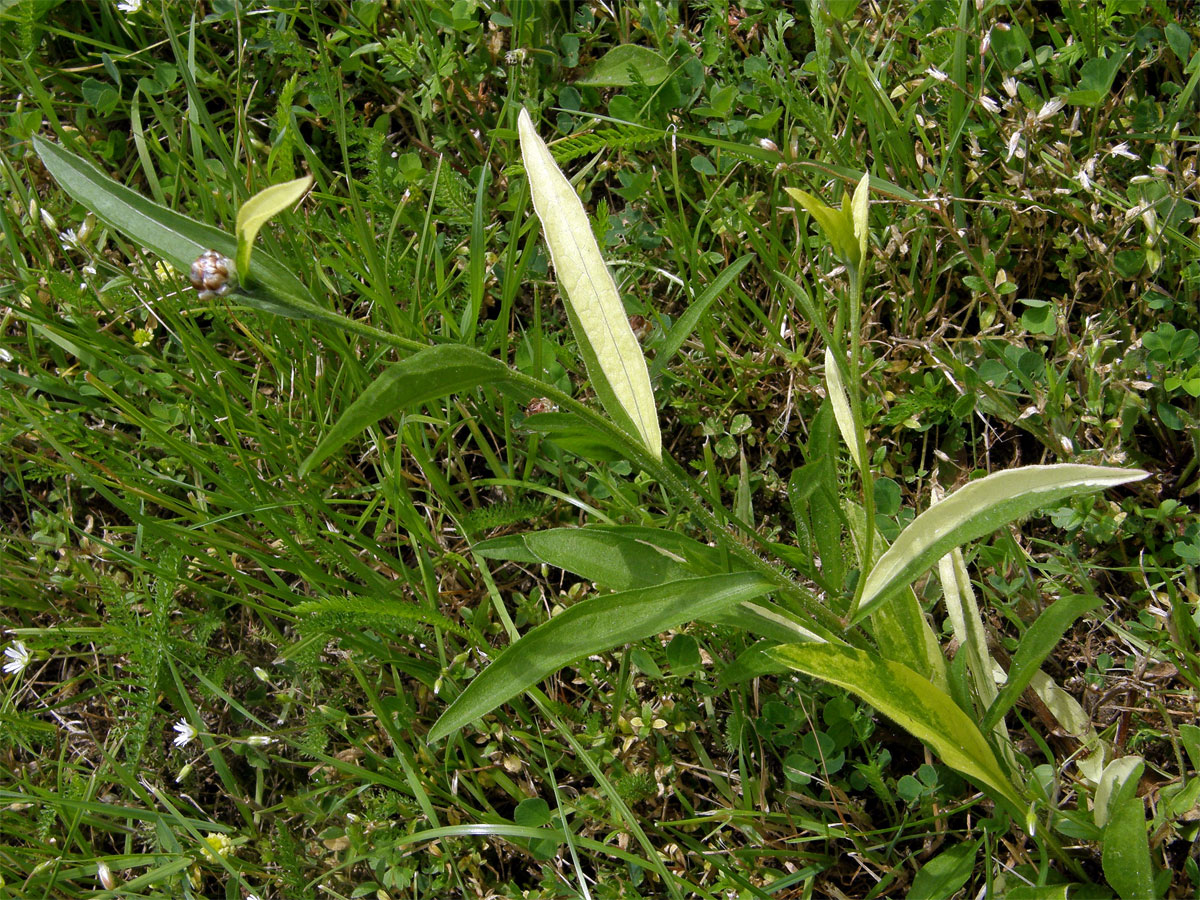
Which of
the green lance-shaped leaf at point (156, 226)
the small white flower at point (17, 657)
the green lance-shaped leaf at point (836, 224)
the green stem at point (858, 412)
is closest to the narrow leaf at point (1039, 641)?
the green stem at point (858, 412)

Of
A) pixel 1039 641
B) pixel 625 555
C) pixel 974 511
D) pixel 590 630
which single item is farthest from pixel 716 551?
Result: pixel 1039 641

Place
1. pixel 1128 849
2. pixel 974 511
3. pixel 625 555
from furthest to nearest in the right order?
pixel 625 555 → pixel 1128 849 → pixel 974 511

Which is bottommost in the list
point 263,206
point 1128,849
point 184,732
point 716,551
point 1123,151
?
point 184,732

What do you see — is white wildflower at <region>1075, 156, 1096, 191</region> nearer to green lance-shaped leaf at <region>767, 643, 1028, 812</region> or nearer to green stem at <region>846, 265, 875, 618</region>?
green stem at <region>846, 265, 875, 618</region>

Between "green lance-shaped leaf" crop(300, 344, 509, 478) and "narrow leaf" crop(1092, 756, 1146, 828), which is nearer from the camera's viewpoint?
"green lance-shaped leaf" crop(300, 344, 509, 478)

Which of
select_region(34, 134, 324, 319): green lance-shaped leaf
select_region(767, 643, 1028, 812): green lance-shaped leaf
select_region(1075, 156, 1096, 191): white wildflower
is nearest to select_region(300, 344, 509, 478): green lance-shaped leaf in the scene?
select_region(34, 134, 324, 319): green lance-shaped leaf

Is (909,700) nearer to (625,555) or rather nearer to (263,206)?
(625,555)

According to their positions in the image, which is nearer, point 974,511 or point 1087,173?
point 974,511
